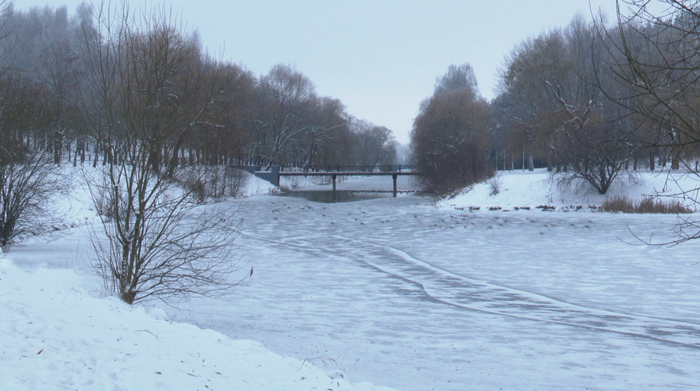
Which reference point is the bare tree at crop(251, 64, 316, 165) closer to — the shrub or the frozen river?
the shrub

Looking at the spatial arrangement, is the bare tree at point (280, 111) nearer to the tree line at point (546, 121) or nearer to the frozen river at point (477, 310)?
the tree line at point (546, 121)

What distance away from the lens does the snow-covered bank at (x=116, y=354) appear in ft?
15.1

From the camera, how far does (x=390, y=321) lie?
10.4 meters

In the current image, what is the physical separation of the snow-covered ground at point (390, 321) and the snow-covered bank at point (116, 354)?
2 cm

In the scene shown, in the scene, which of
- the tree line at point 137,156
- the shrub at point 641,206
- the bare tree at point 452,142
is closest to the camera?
the tree line at point 137,156

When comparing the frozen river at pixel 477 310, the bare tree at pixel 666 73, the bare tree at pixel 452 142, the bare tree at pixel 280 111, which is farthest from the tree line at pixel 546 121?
the bare tree at pixel 666 73

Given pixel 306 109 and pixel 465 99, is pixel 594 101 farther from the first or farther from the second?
pixel 306 109

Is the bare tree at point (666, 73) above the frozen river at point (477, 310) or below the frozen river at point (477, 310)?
above

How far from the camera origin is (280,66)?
234ft

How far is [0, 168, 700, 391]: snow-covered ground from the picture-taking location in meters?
5.46

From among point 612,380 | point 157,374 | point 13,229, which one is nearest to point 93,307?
point 157,374

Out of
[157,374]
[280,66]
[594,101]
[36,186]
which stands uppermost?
[280,66]

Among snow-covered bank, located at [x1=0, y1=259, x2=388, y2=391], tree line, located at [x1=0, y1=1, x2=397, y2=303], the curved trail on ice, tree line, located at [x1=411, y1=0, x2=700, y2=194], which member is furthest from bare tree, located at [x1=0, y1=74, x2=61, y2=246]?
tree line, located at [x1=411, y1=0, x2=700, y2=194]

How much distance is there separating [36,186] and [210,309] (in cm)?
1044
